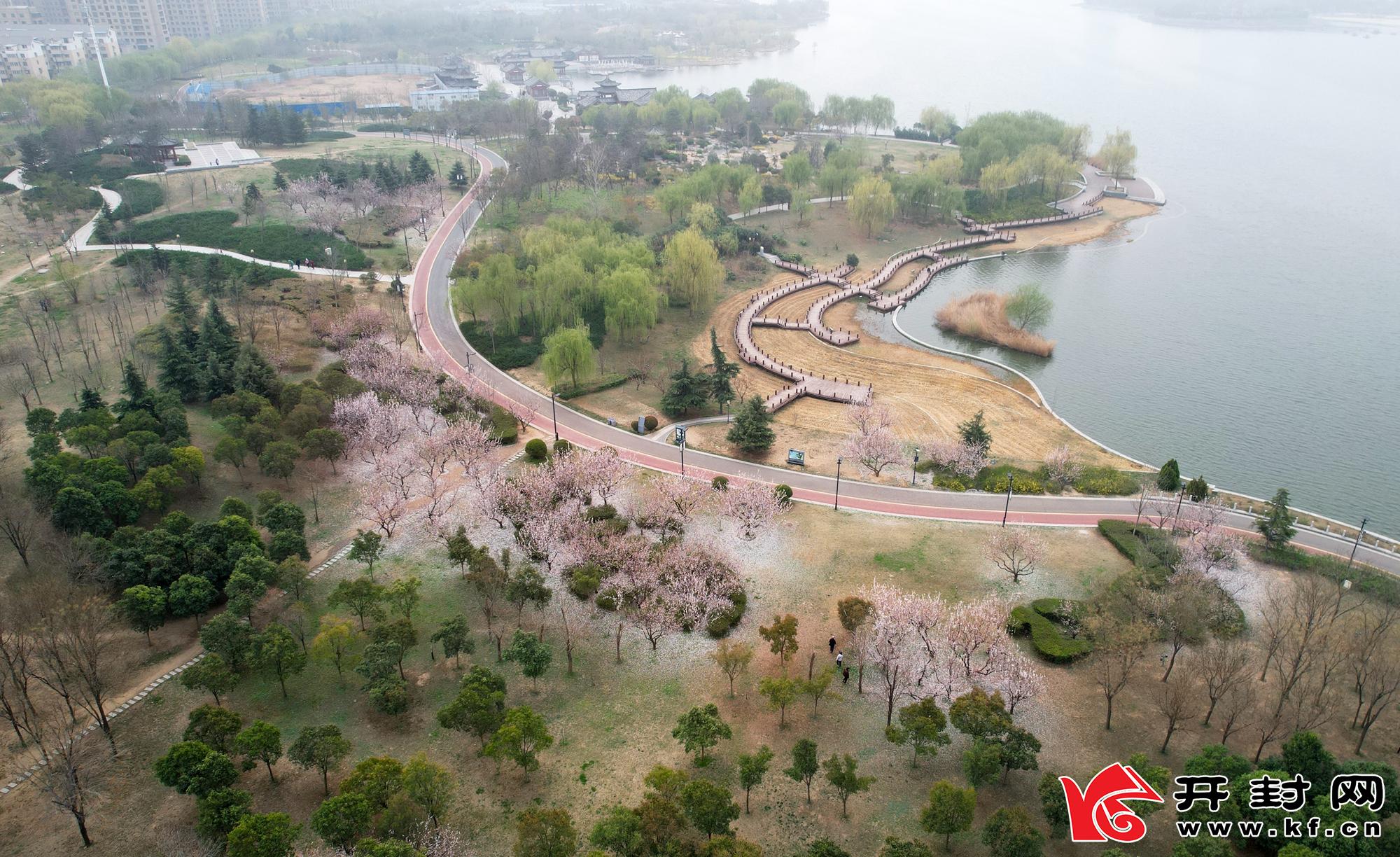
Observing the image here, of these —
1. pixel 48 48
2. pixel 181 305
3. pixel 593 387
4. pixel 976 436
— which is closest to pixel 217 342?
pixel 181 305

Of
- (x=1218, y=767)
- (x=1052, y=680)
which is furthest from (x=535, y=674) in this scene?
(x=1218, y=767)

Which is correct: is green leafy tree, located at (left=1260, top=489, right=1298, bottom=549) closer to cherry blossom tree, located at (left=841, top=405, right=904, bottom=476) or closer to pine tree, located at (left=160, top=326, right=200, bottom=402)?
cherry blossom tree, located at (left=841, top=405, right=904, bottom=476)

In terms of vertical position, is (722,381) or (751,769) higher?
(722,381)

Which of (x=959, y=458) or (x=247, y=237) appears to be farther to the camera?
(x=247, y=237)

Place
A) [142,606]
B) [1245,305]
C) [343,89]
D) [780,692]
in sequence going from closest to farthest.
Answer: [780,692] < [142,606] < [1245,305] < [343,89]

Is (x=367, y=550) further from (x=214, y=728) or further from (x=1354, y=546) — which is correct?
(x=1354, y=546)

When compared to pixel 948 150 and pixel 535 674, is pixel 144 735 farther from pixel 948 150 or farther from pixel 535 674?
pixel 948 150

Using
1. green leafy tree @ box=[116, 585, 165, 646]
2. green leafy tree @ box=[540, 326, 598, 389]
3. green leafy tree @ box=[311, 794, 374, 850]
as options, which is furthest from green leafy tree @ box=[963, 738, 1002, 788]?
green leafy tree @ box=[540, 326, 598, 389]

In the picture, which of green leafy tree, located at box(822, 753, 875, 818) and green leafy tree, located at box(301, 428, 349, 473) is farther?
green leafy tree, located at box(301, 428, 349, 473)
